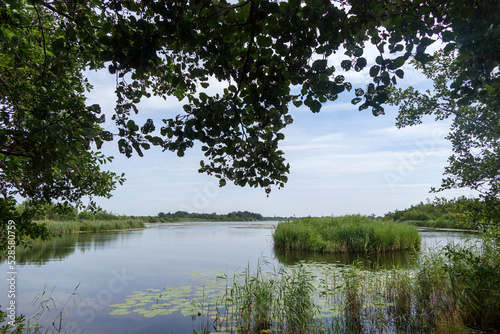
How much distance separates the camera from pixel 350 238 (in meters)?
14.5

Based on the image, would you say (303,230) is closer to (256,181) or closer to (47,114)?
(256,181)

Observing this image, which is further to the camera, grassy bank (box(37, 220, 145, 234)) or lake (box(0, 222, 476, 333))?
grassy bank (box(37, 220, 145, 234))

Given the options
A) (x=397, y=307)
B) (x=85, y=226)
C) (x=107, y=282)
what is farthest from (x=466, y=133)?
(x=85, y=226)

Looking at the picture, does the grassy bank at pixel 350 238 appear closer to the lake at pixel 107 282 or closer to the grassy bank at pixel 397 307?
the lake at pixel 107 282

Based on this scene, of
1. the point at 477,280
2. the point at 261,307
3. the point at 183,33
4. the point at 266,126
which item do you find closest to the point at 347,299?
the point at 261,307

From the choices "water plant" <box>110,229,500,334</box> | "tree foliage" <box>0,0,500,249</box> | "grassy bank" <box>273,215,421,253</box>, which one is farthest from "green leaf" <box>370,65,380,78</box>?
"grassy bank" <box>273,215,421,253</box>

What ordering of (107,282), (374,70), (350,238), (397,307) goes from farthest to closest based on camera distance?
(350,238) → (107,282) → (397,307) → (374,70)

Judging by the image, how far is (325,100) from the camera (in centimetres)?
259

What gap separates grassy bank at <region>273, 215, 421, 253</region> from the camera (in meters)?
14.5

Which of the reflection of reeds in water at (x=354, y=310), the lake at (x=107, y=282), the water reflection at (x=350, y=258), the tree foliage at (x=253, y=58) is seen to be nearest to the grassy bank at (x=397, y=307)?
the reflection of reeds in water at (x=354, y=310)

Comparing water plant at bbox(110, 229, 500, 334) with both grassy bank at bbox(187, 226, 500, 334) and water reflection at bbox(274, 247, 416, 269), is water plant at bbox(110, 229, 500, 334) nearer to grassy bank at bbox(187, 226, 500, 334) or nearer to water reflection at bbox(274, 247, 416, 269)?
grassy bank at bbox(187, 226, 500, 334)

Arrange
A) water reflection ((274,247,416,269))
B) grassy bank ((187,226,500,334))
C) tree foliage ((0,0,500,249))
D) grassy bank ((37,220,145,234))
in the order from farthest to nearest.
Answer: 1. grassy bank ((37,220,145,234))
2. water reflection ((274,247,416,269))
3. grassy bank ((187,226,500,334))
4. tree foliage ((0,0,500,249))

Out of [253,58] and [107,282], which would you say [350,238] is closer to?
[107,282]

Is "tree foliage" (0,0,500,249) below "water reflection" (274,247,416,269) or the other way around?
the other way around
